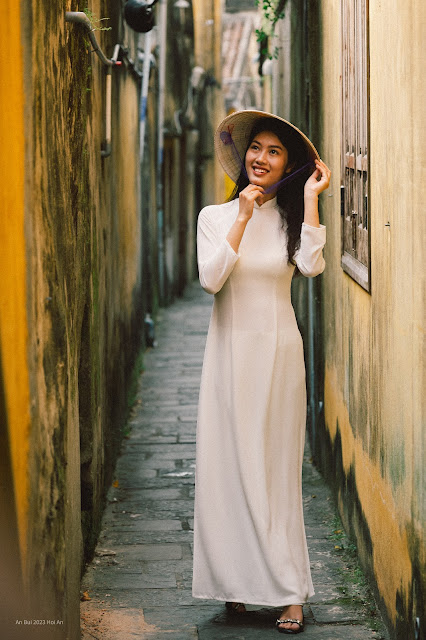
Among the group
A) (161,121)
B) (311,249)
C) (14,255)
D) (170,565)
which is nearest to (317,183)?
(311,249)

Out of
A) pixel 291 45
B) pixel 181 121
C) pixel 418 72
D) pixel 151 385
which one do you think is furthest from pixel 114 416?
pixel 181 121

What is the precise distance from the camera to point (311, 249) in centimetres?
425

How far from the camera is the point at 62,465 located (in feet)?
11.9

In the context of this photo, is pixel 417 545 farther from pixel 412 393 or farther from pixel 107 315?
pixel 107 315

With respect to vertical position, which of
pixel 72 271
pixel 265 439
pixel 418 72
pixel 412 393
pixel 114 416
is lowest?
pixel 114 416

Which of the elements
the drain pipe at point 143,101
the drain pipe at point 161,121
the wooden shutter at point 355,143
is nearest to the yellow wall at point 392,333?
A: the wooden shutter at point 355,143

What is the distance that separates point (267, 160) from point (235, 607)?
200 centimetres

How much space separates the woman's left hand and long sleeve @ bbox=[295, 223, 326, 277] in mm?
153

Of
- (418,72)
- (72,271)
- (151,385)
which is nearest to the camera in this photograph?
(418,72)

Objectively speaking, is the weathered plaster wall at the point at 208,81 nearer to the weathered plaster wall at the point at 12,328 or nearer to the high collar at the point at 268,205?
the high collar at the point at 268,205

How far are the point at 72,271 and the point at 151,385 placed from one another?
6.28 m

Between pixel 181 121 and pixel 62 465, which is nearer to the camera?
pixel 62 465

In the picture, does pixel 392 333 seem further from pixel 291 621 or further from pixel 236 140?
pixel 291 621

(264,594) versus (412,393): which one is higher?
(412,393)
